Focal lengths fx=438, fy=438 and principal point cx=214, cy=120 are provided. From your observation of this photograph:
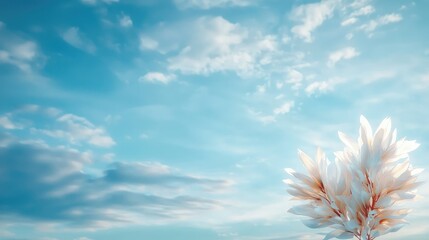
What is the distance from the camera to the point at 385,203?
133 inches

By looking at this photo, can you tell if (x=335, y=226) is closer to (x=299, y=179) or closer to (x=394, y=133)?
(x=299, y=179)

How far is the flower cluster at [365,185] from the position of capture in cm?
340

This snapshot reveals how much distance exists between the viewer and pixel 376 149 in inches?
136

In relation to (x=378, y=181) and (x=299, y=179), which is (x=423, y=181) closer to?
(x=378, y=181)

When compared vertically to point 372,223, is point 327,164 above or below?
above

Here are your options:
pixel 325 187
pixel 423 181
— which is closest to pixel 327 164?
pixel 325 187

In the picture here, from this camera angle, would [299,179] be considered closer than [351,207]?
No

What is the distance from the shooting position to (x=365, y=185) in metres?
3.45

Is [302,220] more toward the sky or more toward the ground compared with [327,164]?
more toward the ground

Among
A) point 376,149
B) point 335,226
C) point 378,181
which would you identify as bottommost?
Result: point 335,226

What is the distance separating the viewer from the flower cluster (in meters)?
3.40

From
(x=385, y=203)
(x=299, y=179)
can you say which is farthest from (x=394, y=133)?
(x=299, y=179)

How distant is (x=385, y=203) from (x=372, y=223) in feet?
0.65

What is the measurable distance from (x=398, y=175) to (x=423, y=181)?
19cm
